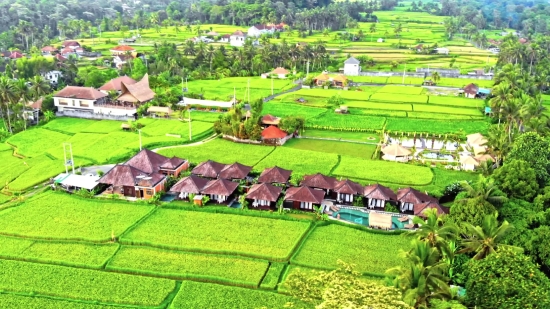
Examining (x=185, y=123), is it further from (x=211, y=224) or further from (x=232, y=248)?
(x=232, y=248)

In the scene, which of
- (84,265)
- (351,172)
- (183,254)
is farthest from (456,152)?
→ (84,265)

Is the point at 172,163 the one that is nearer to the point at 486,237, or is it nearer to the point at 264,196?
the point at 264,196

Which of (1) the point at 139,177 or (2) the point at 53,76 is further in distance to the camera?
(2) the point at 53,76

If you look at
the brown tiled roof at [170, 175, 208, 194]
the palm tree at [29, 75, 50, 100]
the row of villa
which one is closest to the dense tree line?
the row of villa

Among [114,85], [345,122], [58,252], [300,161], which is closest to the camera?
[58,252]

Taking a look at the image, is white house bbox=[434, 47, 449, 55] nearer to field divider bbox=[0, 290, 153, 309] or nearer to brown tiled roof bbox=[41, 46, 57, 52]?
brown tiled roof bbox=[41, 46, 57, 52]

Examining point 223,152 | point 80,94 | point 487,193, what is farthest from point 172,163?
point 80,94

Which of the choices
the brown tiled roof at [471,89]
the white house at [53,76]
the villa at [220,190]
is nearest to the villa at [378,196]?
the villa at [220,190]
